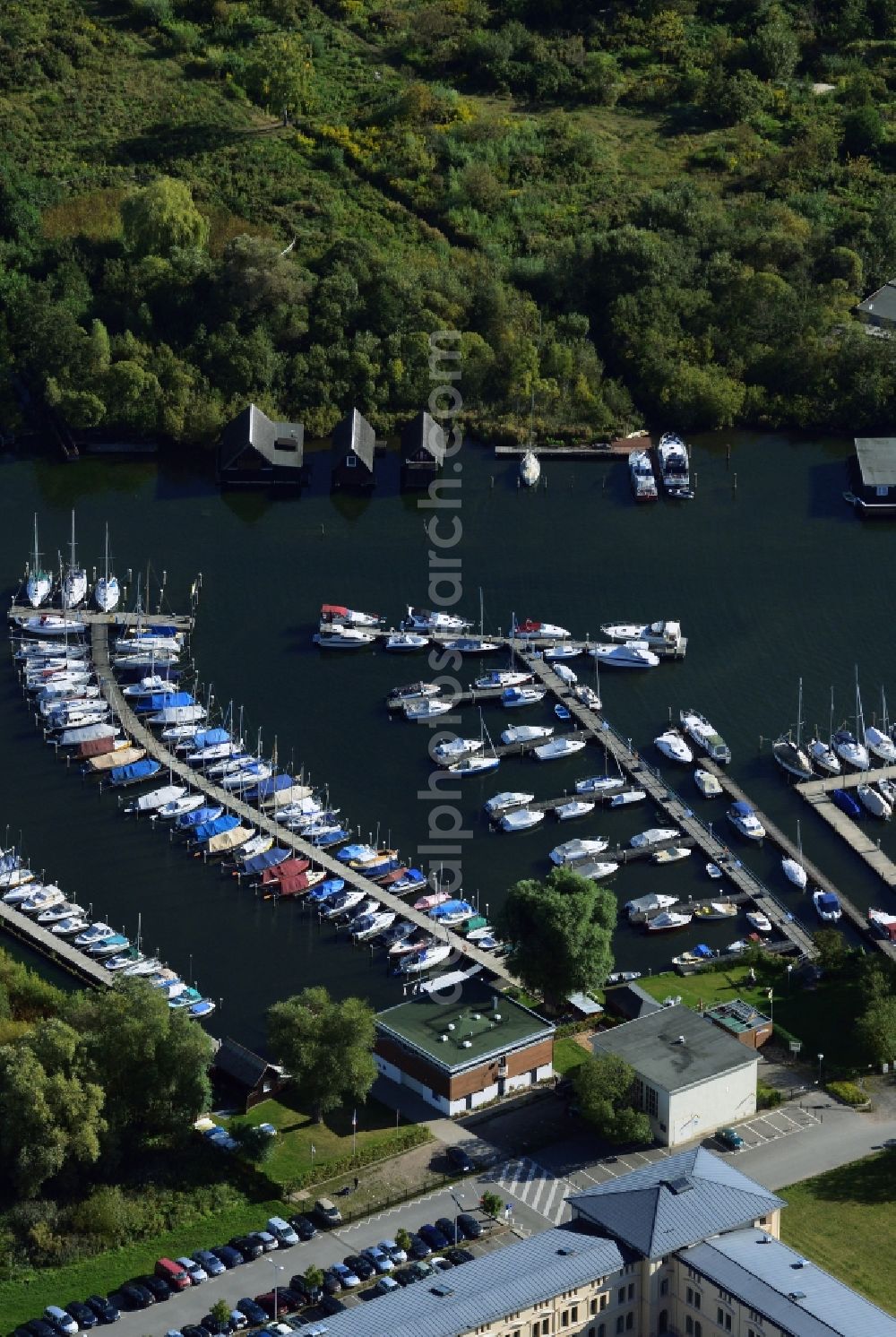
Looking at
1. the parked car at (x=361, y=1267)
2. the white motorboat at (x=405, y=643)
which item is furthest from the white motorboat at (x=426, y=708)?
the parked car at (x=361, y=1267)

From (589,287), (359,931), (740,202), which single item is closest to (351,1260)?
(359,931)

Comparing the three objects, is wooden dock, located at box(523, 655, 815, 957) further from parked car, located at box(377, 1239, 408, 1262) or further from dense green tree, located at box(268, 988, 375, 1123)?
parked car, located at box(377, 1239, 408, 1262)

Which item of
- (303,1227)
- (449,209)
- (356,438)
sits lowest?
(303,1227)

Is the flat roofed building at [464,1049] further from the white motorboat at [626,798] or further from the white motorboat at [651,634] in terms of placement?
the white motorboat at [651,634]

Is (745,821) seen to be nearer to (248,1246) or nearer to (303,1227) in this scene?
(303,1227)

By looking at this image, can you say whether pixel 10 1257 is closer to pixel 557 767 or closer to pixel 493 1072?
pixel 493 1072

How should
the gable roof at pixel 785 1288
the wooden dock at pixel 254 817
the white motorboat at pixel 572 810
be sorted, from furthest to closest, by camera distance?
the white motorboat at pixel 572 810, the wooden dock at pixel 254 817, the gable roof at pixel 785 1288

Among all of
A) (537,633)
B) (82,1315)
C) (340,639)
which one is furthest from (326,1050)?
(537,633)
